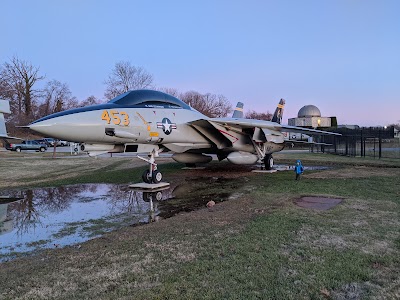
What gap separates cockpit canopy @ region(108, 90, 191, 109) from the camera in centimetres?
1007

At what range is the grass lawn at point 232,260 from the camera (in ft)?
10.8

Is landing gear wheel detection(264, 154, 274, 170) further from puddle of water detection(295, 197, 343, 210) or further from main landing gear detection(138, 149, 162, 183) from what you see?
puddle of water detection(295, 197, 343, 210)

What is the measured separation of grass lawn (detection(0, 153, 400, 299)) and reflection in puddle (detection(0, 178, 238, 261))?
735 millimetres

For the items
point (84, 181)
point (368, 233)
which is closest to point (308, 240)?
point (368, 233)

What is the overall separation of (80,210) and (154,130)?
3.68 m

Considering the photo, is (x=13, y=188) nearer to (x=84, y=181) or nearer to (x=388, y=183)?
(x=84, y=181)

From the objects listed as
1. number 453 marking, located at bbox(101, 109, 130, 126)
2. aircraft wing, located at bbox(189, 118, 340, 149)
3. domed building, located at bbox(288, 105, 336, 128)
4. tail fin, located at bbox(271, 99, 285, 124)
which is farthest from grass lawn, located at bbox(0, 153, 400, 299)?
domed building, located at bbox(288, 105, 336, 128)

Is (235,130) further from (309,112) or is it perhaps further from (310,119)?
(309,112)

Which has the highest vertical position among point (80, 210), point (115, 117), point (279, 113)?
point (279, 113)

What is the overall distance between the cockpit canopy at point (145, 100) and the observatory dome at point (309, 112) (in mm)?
48531

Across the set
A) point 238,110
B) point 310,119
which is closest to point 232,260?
point 238,110

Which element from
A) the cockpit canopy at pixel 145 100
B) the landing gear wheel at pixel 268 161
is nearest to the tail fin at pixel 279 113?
the landing gear wheel at pixel 268 161

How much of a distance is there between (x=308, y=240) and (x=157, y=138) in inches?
269

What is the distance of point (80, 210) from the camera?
7770 mm
